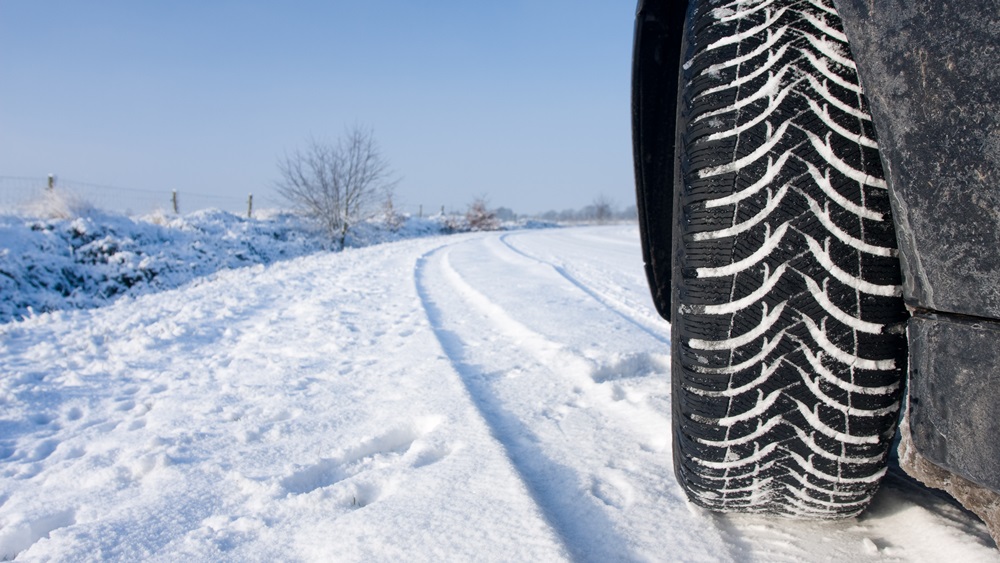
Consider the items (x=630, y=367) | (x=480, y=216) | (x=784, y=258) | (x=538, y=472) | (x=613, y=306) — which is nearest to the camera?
(x=784, y=258)

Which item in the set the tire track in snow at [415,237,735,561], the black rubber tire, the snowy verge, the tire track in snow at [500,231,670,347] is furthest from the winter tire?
the snowy verge

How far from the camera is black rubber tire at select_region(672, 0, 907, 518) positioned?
32.6 inches

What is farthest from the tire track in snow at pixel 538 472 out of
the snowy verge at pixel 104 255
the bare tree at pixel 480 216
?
the bare tree at pixel 480 216

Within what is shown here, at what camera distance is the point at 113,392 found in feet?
6.93

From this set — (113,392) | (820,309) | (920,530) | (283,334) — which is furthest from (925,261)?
(283,334)

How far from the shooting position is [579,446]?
1.41 meters

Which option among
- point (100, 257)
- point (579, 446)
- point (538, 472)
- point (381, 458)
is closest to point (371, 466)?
point (381, 458)

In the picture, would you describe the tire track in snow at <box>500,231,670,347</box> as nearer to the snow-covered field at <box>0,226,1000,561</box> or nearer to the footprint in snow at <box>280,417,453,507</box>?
the snow-covered field at <box>0,226,1000,561</box>

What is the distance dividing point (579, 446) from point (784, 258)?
771mm

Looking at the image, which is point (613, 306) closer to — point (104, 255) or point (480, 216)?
point (104, 255)

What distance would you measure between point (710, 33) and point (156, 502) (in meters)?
1.50

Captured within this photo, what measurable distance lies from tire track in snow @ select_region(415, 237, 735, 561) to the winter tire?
0.21m

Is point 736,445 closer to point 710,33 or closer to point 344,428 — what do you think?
point 710,33

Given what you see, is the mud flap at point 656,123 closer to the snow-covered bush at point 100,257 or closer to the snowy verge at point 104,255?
the snowy verge at point 104,255
